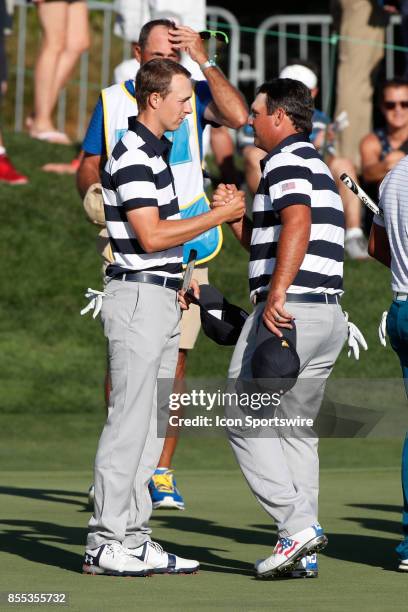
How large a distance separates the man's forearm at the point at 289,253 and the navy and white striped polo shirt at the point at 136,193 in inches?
19.2

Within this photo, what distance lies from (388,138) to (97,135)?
589 centimetres

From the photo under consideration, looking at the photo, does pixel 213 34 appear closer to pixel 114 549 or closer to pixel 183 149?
pixel 183 149

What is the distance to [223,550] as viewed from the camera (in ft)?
23.2

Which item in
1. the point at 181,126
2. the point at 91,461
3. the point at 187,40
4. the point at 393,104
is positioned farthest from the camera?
the point at 393,104

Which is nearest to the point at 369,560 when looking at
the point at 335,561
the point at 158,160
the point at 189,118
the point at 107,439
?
the point at 335,561

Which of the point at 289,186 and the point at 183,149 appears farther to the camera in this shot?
the point at 183,149

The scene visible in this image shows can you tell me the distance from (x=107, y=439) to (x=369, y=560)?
131cm

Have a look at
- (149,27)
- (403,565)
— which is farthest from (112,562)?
(149,27)

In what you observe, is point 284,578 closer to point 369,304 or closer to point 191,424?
point 191,424

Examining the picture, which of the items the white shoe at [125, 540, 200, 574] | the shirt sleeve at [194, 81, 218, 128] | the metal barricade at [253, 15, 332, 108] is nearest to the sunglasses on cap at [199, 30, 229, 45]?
the shirt sleeve at [194, 81, 218, 128]

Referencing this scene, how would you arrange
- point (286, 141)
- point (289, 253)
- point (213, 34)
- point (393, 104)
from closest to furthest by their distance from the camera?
point (289, 253) → point (286, 141) → point (213, 34) → point (393, 104)

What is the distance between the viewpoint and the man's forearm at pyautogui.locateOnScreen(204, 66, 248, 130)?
26.5 feet

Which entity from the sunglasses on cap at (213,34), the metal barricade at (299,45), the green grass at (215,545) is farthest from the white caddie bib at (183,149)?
the metal barricade at (299,45)

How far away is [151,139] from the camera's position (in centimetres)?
638
